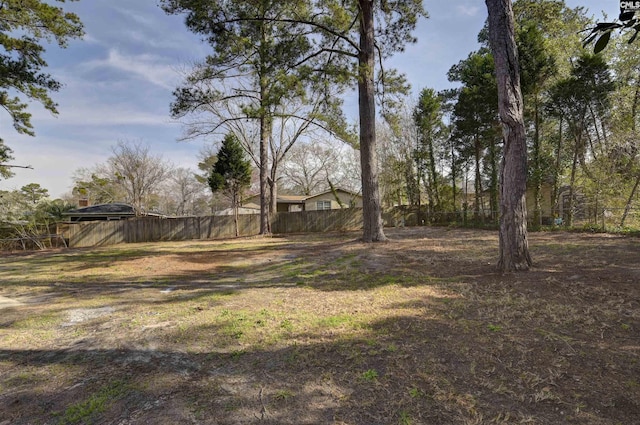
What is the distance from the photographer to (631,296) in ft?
11.5

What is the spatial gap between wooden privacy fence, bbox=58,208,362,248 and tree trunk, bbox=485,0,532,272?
13790mm

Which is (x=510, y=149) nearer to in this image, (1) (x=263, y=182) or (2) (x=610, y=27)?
(2) (x=610, y=27)

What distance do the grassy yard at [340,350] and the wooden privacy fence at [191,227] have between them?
11275 millimetres

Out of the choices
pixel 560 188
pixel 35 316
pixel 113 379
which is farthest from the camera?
pixel 560 188

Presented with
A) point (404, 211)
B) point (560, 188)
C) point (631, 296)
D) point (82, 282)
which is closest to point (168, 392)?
point (631, 296)

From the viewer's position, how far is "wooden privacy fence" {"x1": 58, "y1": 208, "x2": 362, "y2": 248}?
49.1 feet

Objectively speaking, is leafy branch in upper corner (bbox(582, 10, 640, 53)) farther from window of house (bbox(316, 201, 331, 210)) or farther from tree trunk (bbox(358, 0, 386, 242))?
window of house (bbox(316, 201, 331, 210))

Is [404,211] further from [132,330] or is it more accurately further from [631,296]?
[132,330]

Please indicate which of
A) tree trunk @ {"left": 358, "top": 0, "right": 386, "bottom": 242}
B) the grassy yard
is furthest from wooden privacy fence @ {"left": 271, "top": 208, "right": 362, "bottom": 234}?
the grassy yard

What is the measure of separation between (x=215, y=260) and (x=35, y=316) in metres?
4.60

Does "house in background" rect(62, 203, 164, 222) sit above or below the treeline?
below

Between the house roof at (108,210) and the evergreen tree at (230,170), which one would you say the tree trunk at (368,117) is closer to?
the evergreen tree at (230,170)

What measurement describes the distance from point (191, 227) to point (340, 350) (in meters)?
16.1

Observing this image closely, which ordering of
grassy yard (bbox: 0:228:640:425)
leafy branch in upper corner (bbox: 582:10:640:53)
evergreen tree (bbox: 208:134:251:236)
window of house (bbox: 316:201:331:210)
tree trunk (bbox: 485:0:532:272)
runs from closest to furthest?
leafy branch in upper corner (bbox: 582:10:640:53), grassy yard (bbox: 0:228:640:425), tree trunk (bbox: 485:0:532:272), evergreen tree (bbox: 208:134:251:236), window of house (bbox: 316:201:331:210)
